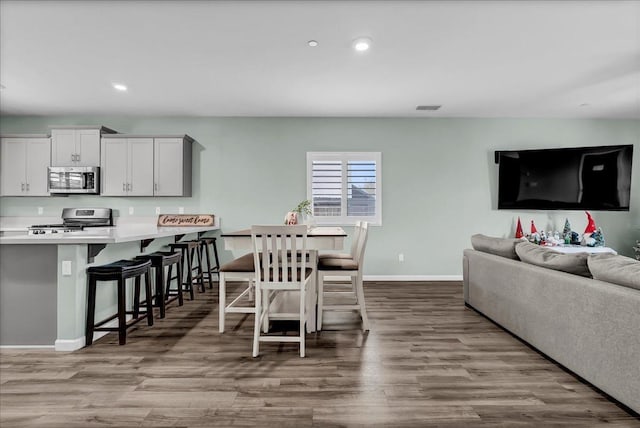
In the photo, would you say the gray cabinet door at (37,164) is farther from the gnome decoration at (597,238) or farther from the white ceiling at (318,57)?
the gnome decoration at (597,238)

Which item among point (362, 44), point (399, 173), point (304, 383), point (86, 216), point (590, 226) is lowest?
point (304, 383)

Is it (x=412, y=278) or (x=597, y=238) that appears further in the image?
(x=412, y=278)

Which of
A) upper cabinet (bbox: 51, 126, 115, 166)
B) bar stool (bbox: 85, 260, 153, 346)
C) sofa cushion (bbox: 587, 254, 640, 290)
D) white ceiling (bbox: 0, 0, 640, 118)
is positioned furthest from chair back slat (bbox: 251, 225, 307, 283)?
upper cabinet (bbox: 51, 126, 115, 166)

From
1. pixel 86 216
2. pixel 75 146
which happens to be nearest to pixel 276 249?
pixel 86 216

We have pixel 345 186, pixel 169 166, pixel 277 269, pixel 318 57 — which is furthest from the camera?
pixel 345 186

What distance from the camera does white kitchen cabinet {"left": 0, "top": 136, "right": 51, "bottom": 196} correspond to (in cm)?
482

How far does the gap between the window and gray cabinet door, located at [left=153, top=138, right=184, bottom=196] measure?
6.43 ft

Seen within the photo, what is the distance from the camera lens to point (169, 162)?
4.83 metres

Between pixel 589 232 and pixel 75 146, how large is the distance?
7.92 meters

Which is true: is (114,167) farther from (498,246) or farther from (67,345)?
(498,246)

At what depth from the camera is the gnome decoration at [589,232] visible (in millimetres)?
4793

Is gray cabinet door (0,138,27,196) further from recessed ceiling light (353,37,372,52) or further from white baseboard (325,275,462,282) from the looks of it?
white baseboard (325,275,462,282)

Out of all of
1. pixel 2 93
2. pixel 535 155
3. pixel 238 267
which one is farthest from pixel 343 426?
pixel 2 93

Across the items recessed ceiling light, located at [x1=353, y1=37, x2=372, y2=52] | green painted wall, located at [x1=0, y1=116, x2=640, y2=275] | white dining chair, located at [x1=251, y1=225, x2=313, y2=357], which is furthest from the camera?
green painted wall, located at [x1=0, y1=116, x2=640, y2=275]
